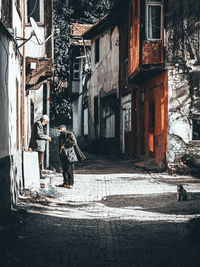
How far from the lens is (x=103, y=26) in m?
24.5

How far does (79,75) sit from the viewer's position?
3222cm

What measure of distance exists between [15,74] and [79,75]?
2231cm

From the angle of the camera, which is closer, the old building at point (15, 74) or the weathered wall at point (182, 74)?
the old building at point (15, 74)

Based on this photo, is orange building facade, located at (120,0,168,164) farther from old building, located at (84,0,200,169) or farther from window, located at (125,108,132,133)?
window, located at (125,108,132,133)

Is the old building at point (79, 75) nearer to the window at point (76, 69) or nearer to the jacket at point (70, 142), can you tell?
the window at point (76, 69)

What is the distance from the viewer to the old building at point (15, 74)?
8070 millimetres

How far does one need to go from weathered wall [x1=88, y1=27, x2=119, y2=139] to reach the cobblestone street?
37.8 feet

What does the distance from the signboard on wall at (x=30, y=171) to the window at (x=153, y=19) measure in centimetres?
767

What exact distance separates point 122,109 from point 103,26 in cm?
499

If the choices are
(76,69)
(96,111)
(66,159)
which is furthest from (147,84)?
(76,69)

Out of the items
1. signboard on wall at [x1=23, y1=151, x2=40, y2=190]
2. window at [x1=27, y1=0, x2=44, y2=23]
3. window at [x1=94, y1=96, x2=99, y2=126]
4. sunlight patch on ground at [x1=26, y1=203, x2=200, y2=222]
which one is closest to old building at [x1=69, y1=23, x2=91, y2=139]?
window at [x1=94, y1=96, x2=99, y2=126]

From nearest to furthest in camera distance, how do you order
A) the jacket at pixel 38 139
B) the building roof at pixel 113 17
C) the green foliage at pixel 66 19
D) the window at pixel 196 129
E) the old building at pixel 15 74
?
the old building at pixel 15 74, the jacket at pixel 38 139, the window at pixel 196 129, the building roof at pixel 113 17, the green foliage at pixel 66 19

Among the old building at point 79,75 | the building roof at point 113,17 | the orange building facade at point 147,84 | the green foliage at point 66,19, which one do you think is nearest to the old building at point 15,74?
the orange building facade at point 147,84

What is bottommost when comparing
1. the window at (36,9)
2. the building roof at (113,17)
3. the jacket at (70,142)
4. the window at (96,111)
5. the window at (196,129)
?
the jacket at (70,142)
